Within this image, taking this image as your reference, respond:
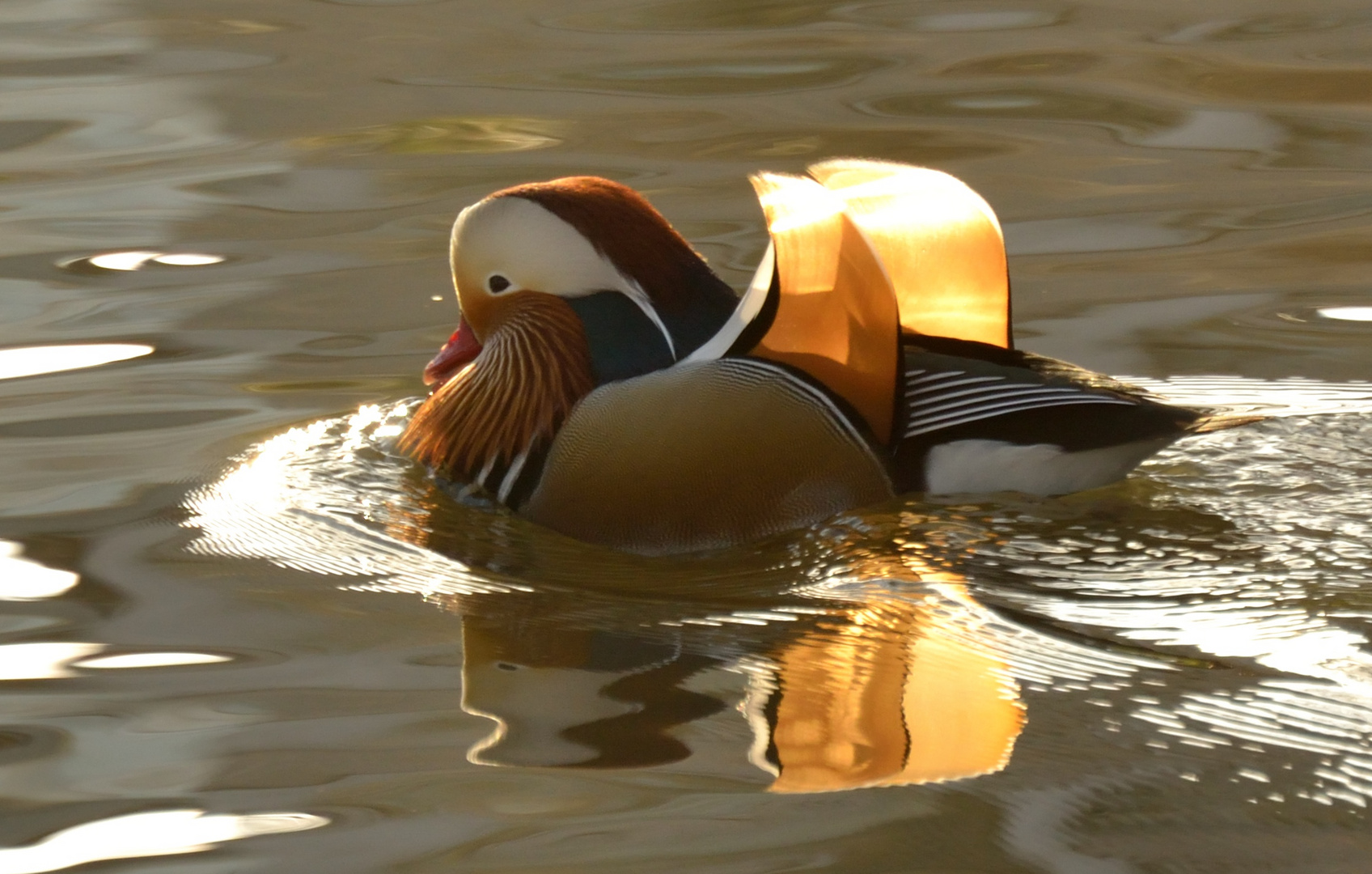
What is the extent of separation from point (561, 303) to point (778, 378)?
24.7 inches

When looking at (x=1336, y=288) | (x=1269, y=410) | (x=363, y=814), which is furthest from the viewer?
(x=1336, y=288)

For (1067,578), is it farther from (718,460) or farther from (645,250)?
(645,250)

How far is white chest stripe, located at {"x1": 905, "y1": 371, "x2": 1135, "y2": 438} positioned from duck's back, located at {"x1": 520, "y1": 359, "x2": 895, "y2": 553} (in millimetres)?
124

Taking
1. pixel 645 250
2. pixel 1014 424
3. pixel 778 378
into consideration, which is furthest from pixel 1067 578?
pixel 645 250

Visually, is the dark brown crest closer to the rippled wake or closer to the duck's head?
the duck's head

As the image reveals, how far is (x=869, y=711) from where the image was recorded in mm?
2729

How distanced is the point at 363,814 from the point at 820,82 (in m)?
6.07

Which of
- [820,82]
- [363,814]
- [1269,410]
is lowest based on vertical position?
[363,814]

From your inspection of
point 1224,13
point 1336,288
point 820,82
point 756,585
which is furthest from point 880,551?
point 1224,13

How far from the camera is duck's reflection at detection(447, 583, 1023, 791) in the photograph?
2.60 m

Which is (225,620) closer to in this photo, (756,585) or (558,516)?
(558,516)

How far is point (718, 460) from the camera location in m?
3.44

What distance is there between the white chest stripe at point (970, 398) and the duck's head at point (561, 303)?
1.53 ft

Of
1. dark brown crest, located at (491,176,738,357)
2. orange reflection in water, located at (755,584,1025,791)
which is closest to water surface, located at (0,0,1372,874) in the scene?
orange reflection in water, located at (755,584,1025,791)
